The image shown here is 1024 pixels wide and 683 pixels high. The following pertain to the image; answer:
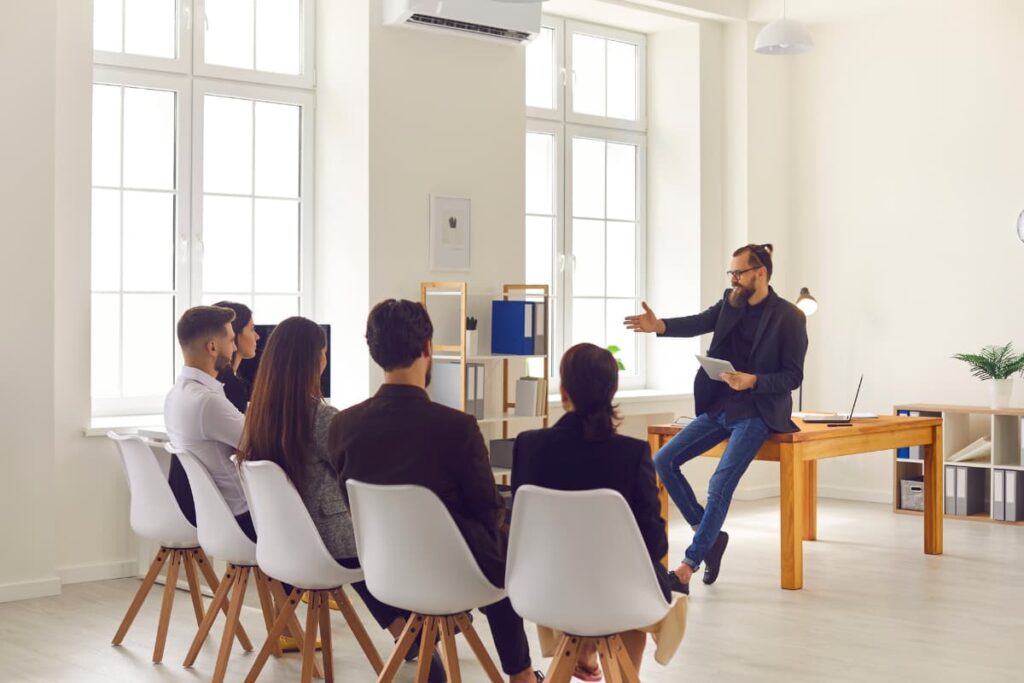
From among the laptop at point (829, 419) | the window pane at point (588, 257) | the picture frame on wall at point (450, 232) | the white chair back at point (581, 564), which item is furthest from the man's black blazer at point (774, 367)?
the window pane at point (588, 257)

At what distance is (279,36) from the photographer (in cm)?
653

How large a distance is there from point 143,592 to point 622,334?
4555 millimetres

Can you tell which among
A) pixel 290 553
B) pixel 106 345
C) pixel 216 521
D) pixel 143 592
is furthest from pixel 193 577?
pixel 106 345

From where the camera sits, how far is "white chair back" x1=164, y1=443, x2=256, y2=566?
3811 millimetres

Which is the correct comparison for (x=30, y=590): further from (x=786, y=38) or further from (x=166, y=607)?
(x=786, y=38)

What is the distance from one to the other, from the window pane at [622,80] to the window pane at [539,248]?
102cm

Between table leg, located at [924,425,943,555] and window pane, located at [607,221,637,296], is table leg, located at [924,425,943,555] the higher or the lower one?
the lower one

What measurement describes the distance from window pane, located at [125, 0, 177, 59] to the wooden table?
Answer: 10.3 ft

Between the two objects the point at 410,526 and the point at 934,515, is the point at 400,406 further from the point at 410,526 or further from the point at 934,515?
the point at 934,515

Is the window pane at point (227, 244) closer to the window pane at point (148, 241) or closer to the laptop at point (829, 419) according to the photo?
the window pane at point (148, 241)

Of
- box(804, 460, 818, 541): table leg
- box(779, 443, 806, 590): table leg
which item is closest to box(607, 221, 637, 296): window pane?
box(804, 460, 818, 541): table leg

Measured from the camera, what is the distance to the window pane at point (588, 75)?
793 cm

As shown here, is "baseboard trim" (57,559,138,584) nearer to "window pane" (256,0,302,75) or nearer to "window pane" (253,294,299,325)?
"window pane" (253,294,299,325)

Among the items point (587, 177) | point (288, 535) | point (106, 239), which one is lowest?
point (288, 535)
